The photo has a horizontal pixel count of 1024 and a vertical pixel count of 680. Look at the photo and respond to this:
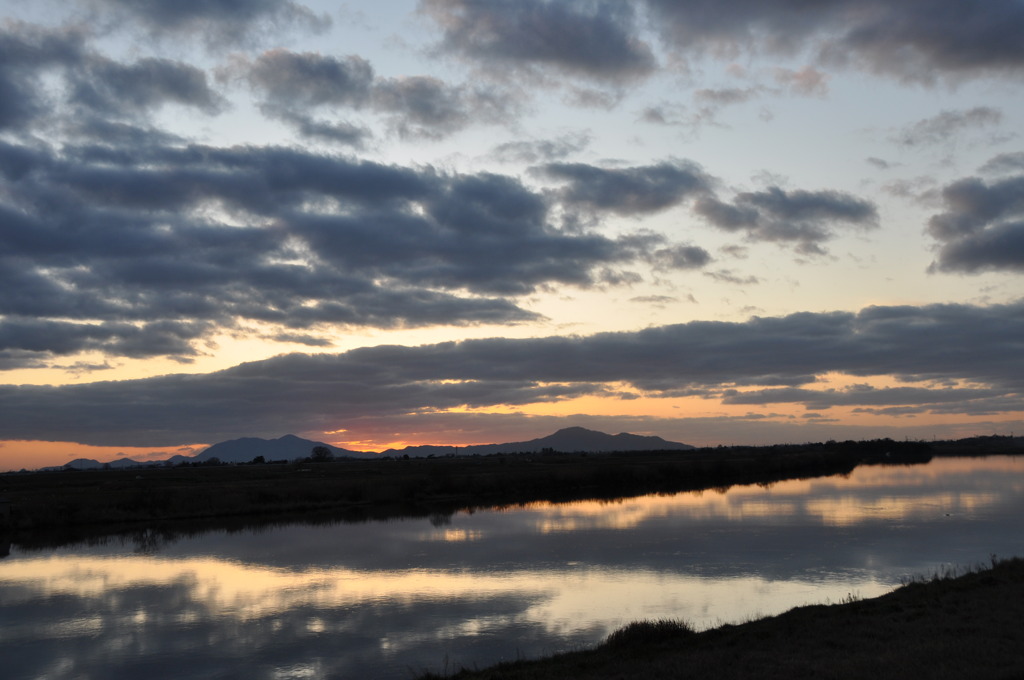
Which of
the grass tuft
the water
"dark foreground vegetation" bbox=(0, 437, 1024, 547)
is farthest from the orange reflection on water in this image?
the grass tuft

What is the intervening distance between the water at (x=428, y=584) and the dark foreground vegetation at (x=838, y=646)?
2369mm

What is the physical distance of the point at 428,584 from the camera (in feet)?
76.4

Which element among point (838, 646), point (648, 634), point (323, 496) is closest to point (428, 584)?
point (648, 634)

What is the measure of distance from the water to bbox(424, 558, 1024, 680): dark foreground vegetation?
2369mm

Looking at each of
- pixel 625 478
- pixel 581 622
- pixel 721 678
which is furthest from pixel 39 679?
pixel 625 478

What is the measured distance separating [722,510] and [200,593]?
29582 mm

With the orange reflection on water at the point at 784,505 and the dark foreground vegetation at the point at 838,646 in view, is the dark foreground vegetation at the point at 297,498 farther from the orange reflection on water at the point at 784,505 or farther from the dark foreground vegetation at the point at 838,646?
the dark foreground vegetation at the point at 838,646

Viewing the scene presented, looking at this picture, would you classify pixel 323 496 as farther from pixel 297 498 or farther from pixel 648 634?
pixel 648 634

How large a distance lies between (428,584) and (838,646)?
1393 cm

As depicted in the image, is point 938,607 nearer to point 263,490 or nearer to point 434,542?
point 434,542

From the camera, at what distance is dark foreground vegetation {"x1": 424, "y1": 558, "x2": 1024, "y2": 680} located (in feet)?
33.6

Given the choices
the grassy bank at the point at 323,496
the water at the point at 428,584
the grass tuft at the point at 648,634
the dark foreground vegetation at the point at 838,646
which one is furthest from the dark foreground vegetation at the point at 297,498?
the dark foreground vegetation at the point at 838,646

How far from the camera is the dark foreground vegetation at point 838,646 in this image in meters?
10.2

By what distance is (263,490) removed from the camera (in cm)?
5159
